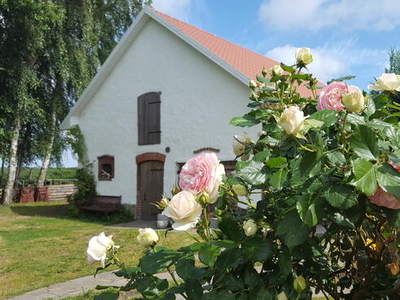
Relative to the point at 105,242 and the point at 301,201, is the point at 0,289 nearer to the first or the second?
the point at 105,242

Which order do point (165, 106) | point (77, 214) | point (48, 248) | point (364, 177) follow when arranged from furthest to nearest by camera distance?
point (77, 214) < point (165, 106) < point (48, 248) < point (364, 177)

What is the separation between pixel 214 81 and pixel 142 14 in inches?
156

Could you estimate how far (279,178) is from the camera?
1283mm

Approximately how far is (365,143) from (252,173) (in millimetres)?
398

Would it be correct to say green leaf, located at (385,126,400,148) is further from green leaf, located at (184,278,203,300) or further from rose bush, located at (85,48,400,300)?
green leaf, located at (184,278,203,300)

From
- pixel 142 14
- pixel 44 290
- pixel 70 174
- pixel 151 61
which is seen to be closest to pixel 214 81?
pixel 151 61

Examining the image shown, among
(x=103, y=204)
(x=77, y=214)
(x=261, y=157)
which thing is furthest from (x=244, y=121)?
(x=77, y=214)

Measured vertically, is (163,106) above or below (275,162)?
above

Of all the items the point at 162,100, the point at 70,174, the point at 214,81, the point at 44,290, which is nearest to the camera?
the point at 44,290

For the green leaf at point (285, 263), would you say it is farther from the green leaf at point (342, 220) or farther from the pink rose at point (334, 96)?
the pink rose at point (334, 96)

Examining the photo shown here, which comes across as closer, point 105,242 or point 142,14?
point 105,242

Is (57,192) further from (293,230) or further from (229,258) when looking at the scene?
(293,230)

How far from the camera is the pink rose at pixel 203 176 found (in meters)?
1.29

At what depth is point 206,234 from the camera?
1.45m
